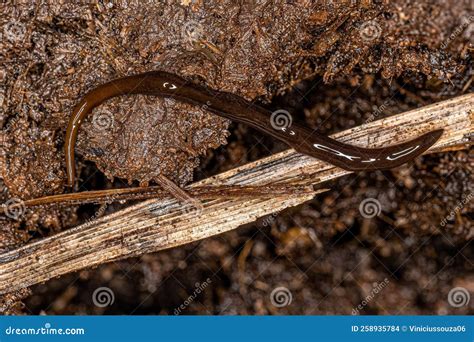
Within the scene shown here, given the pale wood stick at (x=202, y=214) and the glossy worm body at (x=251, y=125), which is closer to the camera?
the glossy worm body at (x=251, y=125)

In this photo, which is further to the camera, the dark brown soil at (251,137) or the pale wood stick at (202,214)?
the pale wood stick at (202,214)

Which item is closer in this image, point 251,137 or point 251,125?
point 251,125

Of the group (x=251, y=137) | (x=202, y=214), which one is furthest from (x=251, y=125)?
(x=202, y=214)

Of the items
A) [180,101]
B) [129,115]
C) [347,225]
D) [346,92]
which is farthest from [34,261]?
[346,92]

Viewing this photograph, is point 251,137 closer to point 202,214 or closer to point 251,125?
point 251,125

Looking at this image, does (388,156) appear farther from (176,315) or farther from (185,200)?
(176,315)

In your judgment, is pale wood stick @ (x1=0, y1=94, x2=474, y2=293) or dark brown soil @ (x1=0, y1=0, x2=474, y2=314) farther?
pale wood stick @ (x1=0, y1=94, x2=474, y2=293)
